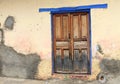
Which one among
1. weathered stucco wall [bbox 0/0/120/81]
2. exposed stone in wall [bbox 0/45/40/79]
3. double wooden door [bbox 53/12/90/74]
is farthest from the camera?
exposed stone in wall [bbox 0/45/40/79]

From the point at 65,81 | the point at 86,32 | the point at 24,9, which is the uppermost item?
the point at 24,9

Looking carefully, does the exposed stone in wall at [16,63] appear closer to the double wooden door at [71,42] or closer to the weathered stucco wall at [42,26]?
the weathered stucco wall at [42,26]

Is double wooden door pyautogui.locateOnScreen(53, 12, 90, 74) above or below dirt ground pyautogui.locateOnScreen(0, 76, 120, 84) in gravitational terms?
above

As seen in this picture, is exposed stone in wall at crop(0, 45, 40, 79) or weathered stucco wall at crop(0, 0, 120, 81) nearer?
weathered stucco wall at crop(0, 0, 120, 81)

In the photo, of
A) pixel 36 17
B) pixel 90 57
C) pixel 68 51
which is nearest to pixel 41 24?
pixel 36 17

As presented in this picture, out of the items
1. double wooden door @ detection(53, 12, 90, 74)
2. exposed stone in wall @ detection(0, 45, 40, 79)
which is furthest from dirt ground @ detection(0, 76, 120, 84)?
double wooden door @ detection(53, 12, 90, 74)

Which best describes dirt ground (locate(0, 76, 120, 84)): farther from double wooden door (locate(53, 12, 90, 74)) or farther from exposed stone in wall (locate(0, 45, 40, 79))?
double wooden door (locate(53, 12, 90, 74))

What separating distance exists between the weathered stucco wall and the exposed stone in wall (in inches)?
6.2

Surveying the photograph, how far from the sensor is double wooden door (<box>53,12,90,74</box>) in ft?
30.9

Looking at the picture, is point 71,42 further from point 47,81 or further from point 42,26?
point 47,81

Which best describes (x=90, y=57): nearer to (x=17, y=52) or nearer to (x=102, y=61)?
(x=102, y=61)

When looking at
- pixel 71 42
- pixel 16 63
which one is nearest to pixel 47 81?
pixel 16 63

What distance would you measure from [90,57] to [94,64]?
230 millimetres

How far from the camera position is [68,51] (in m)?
9.59
